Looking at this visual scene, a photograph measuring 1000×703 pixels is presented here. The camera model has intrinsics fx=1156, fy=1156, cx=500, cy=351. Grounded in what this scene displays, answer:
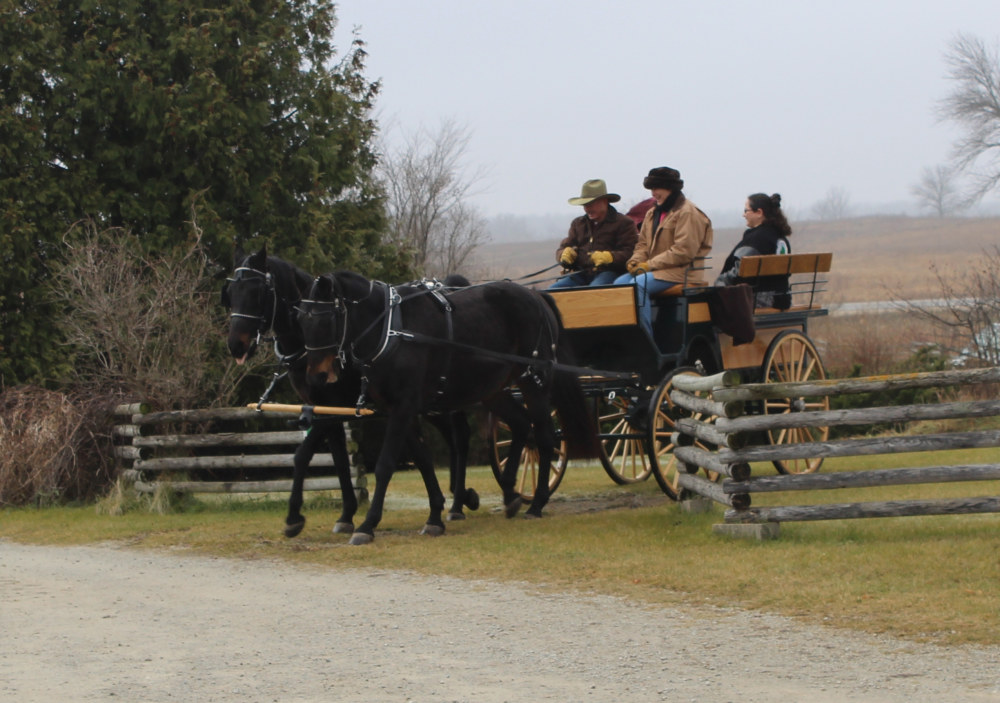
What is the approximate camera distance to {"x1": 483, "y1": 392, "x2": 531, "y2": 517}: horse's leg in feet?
34.8

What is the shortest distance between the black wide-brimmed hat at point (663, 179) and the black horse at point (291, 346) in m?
3.27

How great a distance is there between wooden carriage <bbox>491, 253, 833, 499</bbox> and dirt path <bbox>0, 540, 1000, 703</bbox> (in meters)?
3.89

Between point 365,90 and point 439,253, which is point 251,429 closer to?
point 365,90

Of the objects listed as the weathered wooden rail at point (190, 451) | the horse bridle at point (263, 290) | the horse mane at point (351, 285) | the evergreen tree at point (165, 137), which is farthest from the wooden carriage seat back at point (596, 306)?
the evergreen tree at point (165, 137)

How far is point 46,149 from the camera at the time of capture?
1739 cm

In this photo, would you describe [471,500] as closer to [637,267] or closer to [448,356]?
[448,356]

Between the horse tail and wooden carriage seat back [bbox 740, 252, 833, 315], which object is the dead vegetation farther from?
wooden carriage seat back [bbox 740, 252, 833, 315]

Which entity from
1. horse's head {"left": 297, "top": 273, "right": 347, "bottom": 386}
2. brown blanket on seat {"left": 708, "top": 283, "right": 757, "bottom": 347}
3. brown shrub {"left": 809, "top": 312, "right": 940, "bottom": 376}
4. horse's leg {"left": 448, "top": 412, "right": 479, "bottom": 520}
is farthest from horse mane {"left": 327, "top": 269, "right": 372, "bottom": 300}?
brown shrub {"left": 809, "top": 312, "right": 940, "bottom": 376}

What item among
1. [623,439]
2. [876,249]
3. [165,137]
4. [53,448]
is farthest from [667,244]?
[876,249]

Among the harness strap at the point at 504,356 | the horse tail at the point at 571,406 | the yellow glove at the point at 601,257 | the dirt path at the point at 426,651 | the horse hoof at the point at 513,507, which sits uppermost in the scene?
the yellow glove at the point at 601,257

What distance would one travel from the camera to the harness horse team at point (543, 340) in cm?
936

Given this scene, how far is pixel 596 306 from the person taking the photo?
1083cm

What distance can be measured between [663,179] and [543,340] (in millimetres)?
1999

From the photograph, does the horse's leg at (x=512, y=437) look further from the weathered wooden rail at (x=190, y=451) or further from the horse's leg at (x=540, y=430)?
the weathered wooden rail at (x=190, y=451)
